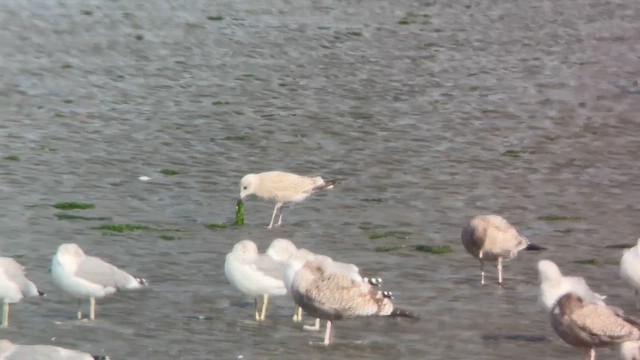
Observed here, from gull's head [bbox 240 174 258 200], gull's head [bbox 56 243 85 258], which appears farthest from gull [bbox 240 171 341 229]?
gull's head [bbox 56 243 85 258]

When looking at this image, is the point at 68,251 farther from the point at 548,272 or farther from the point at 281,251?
the point at 548,272

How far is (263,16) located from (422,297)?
812 inches

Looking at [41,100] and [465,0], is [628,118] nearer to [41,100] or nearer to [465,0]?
[41,100]

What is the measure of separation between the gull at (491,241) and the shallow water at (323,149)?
0.28 m

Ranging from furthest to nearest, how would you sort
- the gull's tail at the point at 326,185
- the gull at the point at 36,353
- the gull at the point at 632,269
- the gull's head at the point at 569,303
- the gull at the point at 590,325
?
the gull's tail at the point at 326,185
the gull at the point at 632,269
the gull's head at the point at 569,303
the gull at the point at 590,325
the gull at the point at 36,353

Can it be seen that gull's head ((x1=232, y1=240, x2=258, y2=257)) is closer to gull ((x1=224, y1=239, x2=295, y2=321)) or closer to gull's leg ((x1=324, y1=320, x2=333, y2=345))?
gull ((x1=224, y1=239, x2=295, y2=321))

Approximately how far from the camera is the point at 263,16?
33250 millimetres

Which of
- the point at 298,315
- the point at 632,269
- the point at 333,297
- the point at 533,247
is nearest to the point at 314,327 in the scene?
the point at 298,315

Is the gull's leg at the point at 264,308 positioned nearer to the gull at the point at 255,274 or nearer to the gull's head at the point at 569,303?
the gull at the point at 255,274

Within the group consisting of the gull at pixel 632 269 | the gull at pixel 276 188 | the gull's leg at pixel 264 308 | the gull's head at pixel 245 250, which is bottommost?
the gull's leg at pixel 264 308

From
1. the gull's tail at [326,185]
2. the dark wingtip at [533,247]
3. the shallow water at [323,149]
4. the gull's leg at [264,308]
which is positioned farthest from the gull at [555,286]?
the gull's tail at [326,185]

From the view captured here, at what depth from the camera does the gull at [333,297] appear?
1157cm

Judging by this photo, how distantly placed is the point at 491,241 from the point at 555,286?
2.15 m

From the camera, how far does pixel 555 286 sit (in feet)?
38.7
